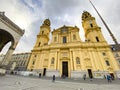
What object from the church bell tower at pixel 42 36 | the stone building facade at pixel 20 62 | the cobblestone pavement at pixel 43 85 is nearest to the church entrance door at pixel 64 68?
the church bell tower at pixel 42 36

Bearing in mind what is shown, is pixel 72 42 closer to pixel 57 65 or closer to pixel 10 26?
pixel 57 65

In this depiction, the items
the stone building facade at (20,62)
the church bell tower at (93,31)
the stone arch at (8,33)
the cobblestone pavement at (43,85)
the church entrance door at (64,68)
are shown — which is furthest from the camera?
the stone building facade at (20,62)

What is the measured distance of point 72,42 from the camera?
31.4m

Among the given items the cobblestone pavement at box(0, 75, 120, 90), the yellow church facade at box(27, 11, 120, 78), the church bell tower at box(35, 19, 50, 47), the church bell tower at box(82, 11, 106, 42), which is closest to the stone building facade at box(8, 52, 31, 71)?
the church bell tower at box(35, 19, 50, 47)

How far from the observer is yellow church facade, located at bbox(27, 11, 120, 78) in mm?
25234

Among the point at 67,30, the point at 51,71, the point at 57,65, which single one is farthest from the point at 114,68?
the point at 67,30

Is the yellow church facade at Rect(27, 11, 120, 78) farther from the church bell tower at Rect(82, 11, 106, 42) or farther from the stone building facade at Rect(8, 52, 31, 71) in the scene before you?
the stone building facade at Rect(8, 52, 31, 71)

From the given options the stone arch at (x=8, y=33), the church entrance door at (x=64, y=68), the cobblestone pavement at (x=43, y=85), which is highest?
the stone arch at (x=8, y=33)

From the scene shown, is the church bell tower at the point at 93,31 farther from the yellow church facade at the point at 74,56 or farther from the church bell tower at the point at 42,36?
the church bell tower at the point at 42,36

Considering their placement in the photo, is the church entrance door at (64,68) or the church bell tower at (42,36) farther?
the church bell tower at (42,36)

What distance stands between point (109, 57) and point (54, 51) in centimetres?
1896

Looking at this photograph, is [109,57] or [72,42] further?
[72,42]

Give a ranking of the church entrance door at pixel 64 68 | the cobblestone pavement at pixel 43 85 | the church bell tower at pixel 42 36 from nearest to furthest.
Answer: the cobblestone pavement at pixel 43 85
the church entrance door at pixel 64 68
the church bell tower at pixel 42 36

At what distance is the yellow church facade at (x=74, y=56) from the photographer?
82.8ft
